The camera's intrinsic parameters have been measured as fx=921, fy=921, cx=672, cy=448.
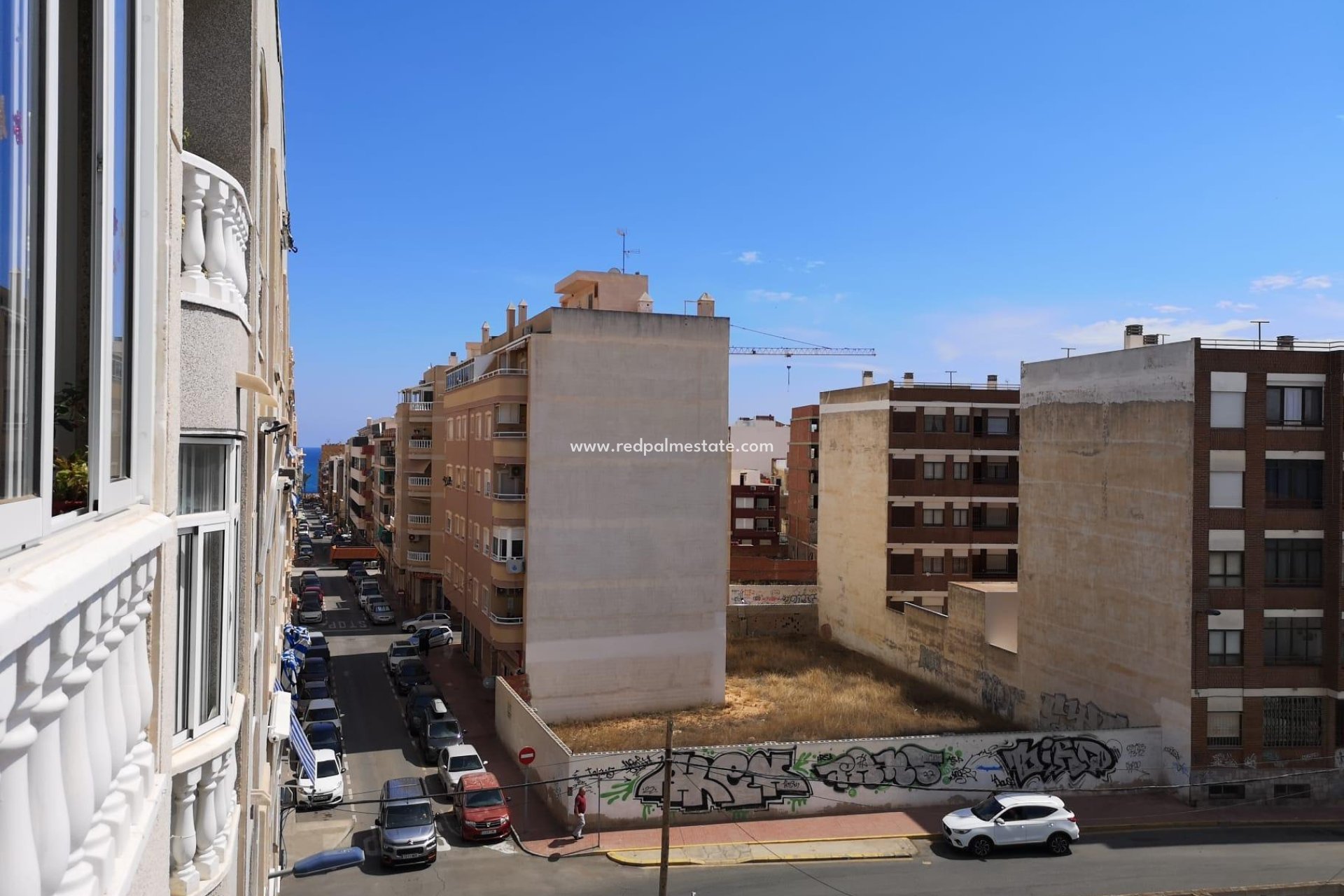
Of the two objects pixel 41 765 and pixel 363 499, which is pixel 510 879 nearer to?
pixel 41 765

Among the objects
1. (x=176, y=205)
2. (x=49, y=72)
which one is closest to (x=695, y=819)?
(x=176, y=205)

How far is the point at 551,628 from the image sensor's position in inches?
1307

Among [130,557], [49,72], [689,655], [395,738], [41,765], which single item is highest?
[49,72]

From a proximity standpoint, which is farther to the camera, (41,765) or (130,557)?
(130,557)

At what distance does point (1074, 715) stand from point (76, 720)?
34260mm

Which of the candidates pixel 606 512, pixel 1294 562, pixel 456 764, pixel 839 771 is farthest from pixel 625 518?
pixel 1294 562

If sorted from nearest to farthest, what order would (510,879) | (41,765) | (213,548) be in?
(41,765) → (213,548) → (510,879)

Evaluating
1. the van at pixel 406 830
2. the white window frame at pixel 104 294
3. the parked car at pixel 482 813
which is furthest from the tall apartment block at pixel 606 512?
the white window frame at pixel 104 294

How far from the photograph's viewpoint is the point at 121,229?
328 centimetres

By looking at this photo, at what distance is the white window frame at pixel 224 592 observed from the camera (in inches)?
226

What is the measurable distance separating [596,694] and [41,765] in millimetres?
32430

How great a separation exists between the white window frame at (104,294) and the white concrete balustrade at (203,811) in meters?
2.99

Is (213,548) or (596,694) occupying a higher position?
(213,548)

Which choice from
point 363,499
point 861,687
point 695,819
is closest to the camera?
point 695,819
